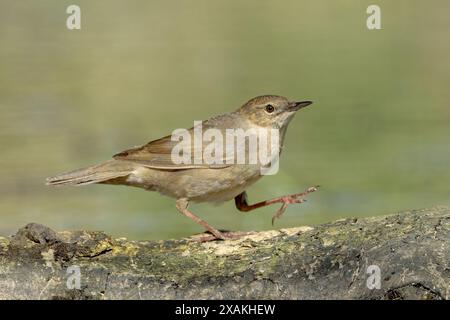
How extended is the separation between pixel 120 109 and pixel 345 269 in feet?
25.4

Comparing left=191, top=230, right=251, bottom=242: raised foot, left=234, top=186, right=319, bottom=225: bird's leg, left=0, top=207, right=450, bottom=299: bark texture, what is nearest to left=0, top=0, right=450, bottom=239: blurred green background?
left=234, top=186, right=319, bottom=225: bird's leg

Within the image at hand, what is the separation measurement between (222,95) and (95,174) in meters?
5.67

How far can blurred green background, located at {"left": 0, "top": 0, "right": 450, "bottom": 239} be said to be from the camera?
34.7 feet

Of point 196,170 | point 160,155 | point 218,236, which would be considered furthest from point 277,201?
point 160,155

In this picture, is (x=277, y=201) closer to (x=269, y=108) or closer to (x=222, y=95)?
(x=269, y=108)

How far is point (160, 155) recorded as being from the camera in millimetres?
8305

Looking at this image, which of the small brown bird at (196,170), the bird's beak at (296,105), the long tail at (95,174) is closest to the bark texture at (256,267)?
the small brown bird at (196,170)

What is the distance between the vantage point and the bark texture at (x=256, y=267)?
20.6 ft

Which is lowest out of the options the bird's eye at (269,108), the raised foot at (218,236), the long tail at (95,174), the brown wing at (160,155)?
the raised foot at (218,236)

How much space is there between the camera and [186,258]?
22.6 feet

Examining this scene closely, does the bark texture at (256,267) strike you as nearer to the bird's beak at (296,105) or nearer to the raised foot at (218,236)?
the raised foot at (218,236)

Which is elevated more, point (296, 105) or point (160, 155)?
point (296, 105)
